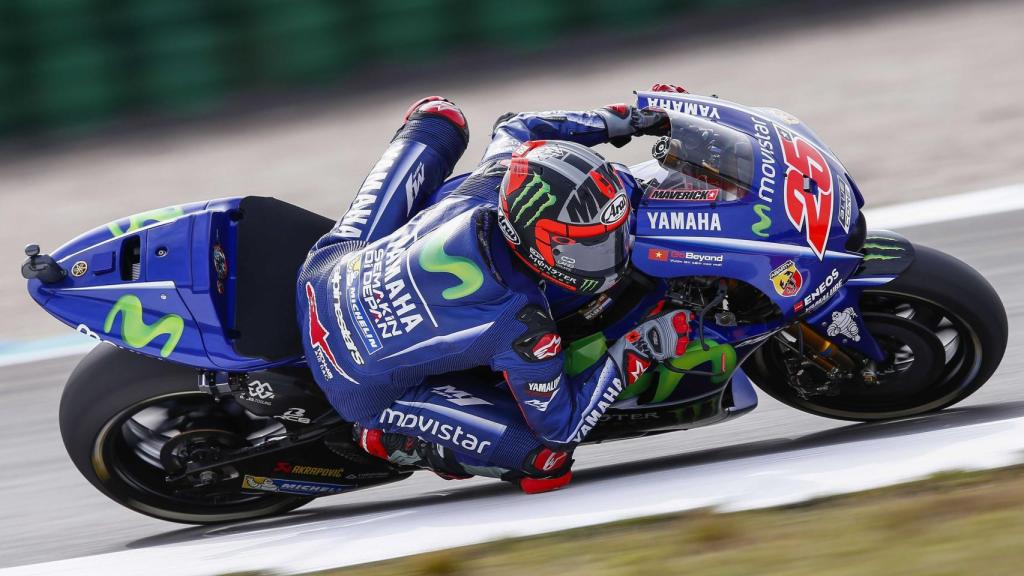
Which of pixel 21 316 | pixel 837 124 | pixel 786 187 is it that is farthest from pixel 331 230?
pixel 837 124

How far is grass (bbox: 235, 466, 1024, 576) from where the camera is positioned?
3328mm

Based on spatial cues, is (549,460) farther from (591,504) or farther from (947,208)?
(947,208)

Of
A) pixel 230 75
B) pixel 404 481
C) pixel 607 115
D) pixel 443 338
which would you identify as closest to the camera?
pixel 443 338

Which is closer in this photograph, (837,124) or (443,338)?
(443,338)

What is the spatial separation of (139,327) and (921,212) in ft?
14.8

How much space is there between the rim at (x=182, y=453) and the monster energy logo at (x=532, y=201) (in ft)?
5.12

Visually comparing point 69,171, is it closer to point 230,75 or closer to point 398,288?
point 230,75

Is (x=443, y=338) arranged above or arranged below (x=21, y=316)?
above

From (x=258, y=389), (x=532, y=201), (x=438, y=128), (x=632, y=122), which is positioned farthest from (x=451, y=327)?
(x=438, y=128)

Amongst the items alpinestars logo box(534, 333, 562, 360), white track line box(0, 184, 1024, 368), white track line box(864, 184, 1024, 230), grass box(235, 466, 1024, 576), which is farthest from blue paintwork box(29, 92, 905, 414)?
white track line box(864, 184, 1024, 230)

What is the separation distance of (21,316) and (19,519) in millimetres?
2304

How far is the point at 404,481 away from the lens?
507cm

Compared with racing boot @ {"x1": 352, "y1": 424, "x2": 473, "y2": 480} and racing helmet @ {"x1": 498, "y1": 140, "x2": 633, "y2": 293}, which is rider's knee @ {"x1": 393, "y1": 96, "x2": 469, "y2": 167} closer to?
racing helmet @ {"x1": 498, "y1": 140, "x2": 633, "y2": 293}

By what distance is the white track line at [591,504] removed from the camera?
12.3 feet
